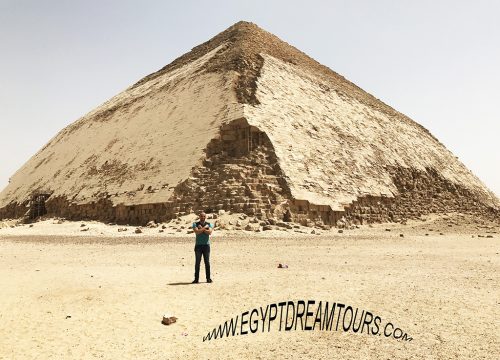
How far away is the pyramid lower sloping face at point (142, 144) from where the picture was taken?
63.2 feet

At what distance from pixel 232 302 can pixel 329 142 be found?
706 inches

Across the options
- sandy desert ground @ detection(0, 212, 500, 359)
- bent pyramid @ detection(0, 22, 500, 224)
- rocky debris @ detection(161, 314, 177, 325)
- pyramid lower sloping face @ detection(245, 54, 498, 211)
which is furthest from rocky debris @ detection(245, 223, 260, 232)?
rocky debris @ detection(161, 314, 177, 325)

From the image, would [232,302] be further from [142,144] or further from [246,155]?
[142,144]

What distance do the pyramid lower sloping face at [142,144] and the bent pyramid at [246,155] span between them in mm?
83

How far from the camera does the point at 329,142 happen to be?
22.5m

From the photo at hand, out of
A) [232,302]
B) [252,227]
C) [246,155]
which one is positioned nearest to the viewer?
[232,302]

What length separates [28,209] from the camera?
1051 inches

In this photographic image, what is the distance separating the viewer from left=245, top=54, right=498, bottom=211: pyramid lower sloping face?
752 inches

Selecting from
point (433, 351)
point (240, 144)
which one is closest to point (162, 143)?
point (240, 144)

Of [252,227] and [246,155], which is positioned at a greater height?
[246,155]

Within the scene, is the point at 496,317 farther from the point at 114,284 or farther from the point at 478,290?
the point at 114,284

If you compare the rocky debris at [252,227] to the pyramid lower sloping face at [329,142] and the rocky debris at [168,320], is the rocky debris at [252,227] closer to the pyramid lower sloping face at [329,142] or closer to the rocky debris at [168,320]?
the pyramid lower sloping face at [329,142]

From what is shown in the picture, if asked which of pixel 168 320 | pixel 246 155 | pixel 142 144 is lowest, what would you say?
pixel 168 320

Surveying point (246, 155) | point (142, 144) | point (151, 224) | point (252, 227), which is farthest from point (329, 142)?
point (151, 224)
